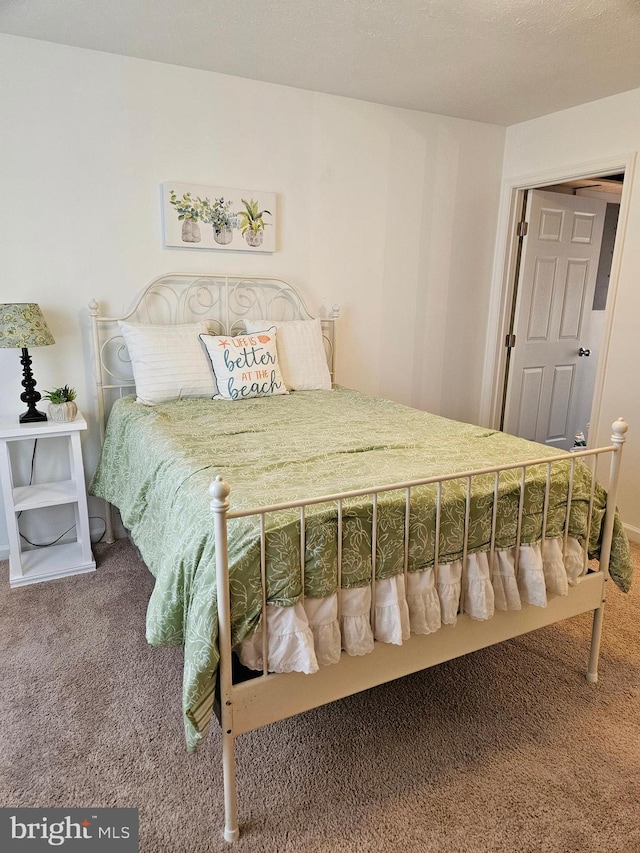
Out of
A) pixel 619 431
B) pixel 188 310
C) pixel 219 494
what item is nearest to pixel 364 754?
pixel 219 494

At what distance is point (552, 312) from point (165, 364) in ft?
9.02

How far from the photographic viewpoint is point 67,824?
1422 mm

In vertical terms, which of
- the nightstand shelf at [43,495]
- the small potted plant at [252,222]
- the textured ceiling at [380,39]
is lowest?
the nightstand shelf at [43,495]

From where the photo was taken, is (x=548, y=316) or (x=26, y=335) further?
(x=548, y=316)

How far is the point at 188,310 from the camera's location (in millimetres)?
3115

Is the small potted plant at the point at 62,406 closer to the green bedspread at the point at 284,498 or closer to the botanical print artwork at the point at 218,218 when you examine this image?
the green bedspread at the point at 284,498

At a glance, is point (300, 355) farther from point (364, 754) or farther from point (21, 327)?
point (364, 754)

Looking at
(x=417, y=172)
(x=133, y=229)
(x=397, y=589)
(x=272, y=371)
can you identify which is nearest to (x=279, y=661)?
(x=397, y=589)

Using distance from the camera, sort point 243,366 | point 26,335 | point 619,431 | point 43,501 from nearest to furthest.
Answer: point 619,431 → point 26,335 → point 43,501 → point 243,366

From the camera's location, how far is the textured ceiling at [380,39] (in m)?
2.24

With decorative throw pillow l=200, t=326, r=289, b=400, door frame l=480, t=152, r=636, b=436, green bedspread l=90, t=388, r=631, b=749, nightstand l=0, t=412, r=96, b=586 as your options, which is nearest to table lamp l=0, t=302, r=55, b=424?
nightstand l=0, t=412, r=96, b=586

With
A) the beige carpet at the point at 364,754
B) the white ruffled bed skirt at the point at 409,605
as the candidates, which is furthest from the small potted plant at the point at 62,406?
the white ruffled bed skirt at the point at 409,605

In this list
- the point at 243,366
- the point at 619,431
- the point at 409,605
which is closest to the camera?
the point at 409,605

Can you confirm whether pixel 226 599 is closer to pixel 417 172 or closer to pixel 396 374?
pixel 396 374
